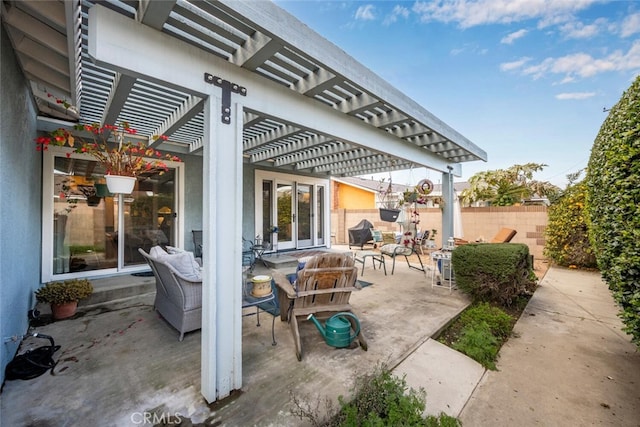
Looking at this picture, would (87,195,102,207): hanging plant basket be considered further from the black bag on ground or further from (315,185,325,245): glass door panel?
(315,185,325,245): glass door panel

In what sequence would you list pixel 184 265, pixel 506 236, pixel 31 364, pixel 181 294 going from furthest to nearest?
pixel 506 236 → pixel 184 265 → pixel 181 294 → pixel 31 364

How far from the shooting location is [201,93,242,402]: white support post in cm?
194

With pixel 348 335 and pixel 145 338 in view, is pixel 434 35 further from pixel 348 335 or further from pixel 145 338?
pixel 145 338

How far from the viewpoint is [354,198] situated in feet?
49.3

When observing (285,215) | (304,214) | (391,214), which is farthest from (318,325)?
(304,214)

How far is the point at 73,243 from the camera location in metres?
4.39

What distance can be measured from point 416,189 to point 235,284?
16.7ft

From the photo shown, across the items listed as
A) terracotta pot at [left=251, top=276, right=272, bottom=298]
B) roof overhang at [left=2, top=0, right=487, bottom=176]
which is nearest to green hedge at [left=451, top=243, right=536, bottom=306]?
roof overhang at [left=2, top=0, right=487, bottom=176]

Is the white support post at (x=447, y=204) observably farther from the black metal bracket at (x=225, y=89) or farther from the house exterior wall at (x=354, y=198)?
the house exterior wall at (x=354, y=198)

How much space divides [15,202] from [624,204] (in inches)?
213

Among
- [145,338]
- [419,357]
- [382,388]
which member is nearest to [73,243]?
[145,338]

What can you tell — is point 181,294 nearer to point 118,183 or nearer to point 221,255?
point 221,255

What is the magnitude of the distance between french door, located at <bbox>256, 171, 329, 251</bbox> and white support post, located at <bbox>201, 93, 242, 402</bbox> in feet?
16.1

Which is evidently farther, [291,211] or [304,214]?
[304,214]
